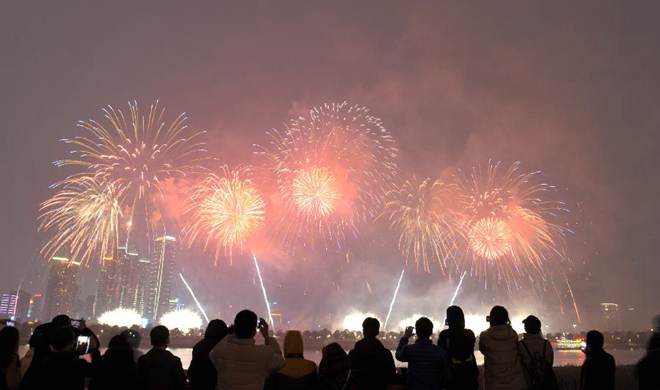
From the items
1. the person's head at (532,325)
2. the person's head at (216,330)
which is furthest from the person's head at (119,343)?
the person's head at (532,325)

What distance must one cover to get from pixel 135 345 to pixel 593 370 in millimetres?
8565

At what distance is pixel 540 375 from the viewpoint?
875 centimetres

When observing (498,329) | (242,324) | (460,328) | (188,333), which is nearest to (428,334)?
(460,328)

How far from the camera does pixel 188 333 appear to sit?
187 metres

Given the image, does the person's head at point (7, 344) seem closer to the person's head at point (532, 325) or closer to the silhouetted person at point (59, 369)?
the silhouetted person at point (59, 369)

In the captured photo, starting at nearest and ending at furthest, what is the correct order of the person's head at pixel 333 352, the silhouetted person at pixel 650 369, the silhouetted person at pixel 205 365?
the person's head at pixel 333 352
the silhouetted person at pixel 205 365
the silhouetted person at pixel 650 369

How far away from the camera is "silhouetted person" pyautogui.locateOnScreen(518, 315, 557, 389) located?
8734 millimetres

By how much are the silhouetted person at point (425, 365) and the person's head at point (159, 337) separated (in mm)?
3910

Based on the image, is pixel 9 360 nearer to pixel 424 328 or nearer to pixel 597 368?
pixel 424 328

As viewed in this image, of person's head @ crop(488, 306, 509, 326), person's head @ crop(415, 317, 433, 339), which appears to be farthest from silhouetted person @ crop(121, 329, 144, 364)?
person's head @ crop(488, 306, 509, 326)

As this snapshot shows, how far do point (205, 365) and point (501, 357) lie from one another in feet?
15.9

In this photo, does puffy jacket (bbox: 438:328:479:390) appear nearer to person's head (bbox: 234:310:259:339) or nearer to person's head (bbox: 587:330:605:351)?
person's head (bbox: 587:330:605:351)

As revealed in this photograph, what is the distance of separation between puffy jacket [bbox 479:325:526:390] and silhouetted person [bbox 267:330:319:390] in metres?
2.97

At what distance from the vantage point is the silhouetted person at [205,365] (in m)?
8.64
